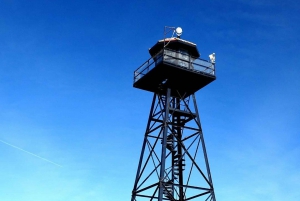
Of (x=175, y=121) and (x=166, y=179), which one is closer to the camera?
(x=166, y=179)

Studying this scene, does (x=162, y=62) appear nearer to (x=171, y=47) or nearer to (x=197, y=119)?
(x=171, y=47)

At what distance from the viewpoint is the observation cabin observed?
3369cm

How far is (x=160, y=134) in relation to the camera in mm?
33719

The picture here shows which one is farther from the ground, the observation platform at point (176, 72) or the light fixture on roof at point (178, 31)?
the light fixture on roof at point (178, 31)

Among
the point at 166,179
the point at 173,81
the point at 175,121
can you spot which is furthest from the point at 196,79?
the point at 166,179

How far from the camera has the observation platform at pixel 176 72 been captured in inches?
1325

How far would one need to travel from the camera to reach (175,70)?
33531mm

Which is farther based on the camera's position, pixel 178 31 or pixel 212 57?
pixel 178 31

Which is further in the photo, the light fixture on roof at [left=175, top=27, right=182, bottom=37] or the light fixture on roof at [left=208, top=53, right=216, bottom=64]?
the light fixture on roof at [left=175, top=27, right=182, bottom=37]

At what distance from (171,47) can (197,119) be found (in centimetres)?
618

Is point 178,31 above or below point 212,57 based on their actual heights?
above

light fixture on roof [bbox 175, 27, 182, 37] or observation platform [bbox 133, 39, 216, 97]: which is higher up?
light fixture on roof [bbox 175, 27, 182, 37]

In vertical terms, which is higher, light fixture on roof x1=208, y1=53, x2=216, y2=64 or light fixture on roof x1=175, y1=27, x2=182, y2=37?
light fixture on roof x1=175, y1=27, x2=182, y2=37

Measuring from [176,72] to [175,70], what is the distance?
1.16ft
